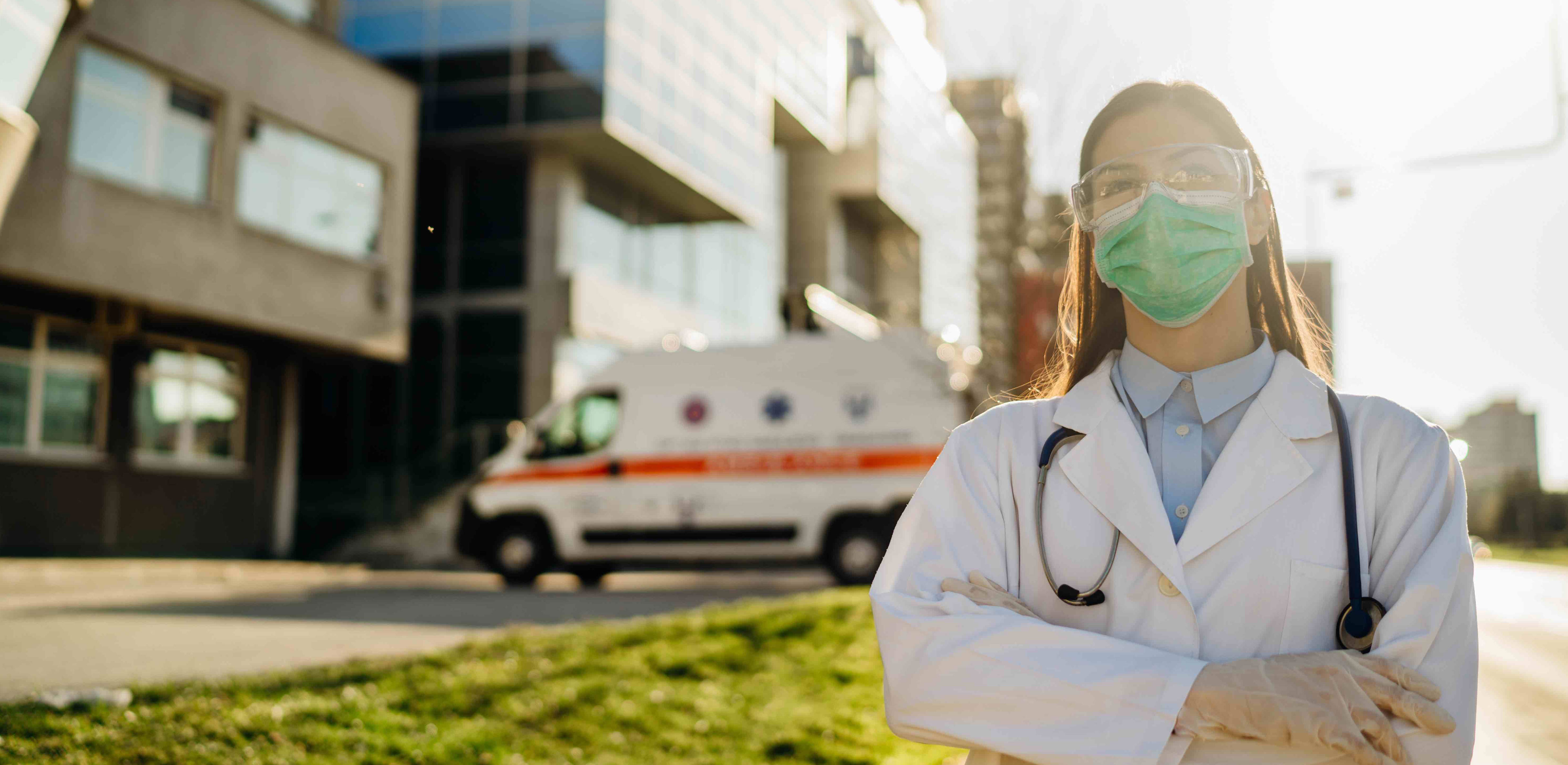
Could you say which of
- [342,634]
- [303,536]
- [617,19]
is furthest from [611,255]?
[342,634]

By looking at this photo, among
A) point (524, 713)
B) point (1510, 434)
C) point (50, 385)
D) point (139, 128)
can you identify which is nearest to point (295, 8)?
point (139, 128)

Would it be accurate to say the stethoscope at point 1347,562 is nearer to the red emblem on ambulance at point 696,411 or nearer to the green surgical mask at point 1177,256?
the green surgical mask at point 1177,256

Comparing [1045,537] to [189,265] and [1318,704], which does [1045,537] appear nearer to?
[1318,704]

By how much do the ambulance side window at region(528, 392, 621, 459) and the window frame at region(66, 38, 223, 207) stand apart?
6335 millimetres

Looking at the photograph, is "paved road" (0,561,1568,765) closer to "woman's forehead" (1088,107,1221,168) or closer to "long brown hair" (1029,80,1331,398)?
"long brown hair" (1029,80,1331,398)

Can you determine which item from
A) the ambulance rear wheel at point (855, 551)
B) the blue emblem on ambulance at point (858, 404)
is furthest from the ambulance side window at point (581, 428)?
the ambulance rear wheel at point (855, 551)

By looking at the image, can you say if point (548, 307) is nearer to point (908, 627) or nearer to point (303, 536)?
point (303, 536)

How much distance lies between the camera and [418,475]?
23.1 meters

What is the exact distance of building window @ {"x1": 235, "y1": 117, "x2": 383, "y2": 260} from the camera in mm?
17562

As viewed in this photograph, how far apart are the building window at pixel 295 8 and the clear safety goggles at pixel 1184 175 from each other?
1805 cm

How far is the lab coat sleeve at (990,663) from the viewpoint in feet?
5.62

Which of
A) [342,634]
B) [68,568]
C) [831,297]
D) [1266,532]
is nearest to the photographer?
[1266,532]

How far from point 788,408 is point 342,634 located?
5.97 meters

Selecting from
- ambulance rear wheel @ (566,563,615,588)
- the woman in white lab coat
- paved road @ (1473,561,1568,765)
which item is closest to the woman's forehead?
the woman in white lab coat
